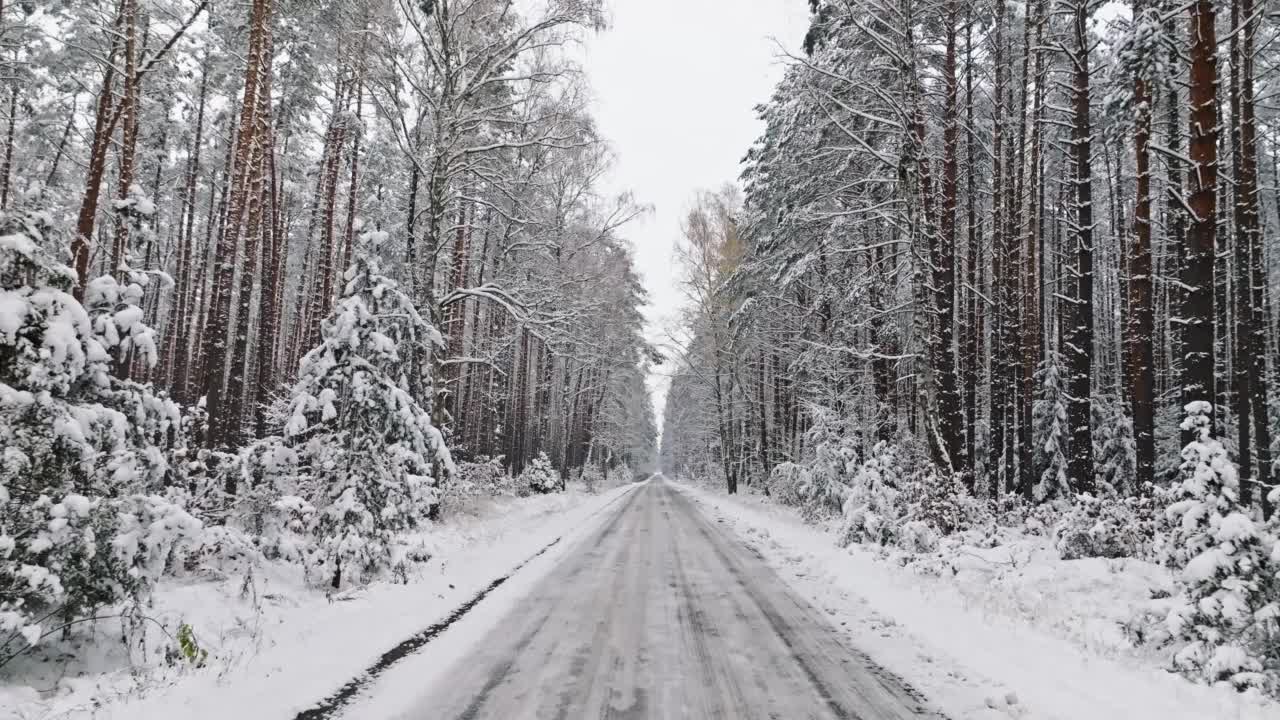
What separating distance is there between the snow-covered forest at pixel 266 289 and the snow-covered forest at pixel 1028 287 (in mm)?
6511

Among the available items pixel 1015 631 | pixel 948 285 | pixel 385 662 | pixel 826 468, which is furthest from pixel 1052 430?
pixel 385 662

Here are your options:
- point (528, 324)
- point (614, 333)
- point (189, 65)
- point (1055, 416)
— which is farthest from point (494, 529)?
point (614, 333)

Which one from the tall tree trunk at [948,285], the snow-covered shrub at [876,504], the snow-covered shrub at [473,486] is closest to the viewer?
the snow-covered shrub at [876,504]

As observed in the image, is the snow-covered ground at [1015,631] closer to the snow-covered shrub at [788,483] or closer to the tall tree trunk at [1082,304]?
the tall tree trunk at [1082,304]

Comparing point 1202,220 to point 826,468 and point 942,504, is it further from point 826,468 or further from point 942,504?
point 826,468

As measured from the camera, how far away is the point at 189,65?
19094 millimetres

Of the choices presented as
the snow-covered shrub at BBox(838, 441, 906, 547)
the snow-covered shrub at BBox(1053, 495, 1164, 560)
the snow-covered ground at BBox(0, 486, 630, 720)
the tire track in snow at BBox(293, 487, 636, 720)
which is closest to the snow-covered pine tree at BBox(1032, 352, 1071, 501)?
the snow-covered shrub at BBox(838, 441, 906, 547)

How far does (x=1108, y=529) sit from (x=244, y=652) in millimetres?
10512

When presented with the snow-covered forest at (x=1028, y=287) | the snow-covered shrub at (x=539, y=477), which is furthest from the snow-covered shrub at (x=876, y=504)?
the snow-covered shrub at (x=539, y=477)

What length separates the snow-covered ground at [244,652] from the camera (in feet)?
13.2

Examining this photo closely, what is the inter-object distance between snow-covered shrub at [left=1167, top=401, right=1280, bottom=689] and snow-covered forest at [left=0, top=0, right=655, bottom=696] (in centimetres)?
776

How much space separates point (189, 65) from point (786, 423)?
2453cm

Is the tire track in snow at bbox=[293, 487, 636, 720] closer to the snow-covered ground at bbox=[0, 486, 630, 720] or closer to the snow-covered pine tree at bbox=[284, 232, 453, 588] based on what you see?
the snow-covered ground at bbox=[0, 486, 630, 720]

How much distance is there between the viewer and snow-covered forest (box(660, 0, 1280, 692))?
21.0ft
